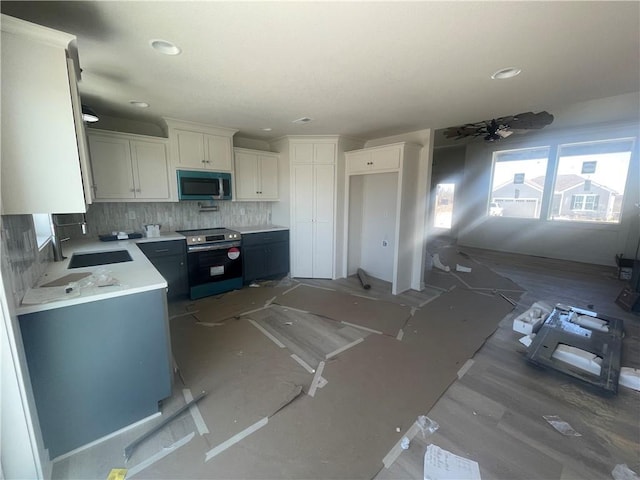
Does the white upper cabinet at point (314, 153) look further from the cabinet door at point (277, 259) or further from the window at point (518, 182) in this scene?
the window at point (518, 182)

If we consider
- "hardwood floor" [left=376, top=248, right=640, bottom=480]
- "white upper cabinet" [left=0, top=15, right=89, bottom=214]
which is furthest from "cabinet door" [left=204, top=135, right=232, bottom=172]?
"hardwood floor" [left=376, top=248, right=640, bottom=480]

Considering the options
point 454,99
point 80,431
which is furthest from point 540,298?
point 80,431

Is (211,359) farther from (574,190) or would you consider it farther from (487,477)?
(574,190)

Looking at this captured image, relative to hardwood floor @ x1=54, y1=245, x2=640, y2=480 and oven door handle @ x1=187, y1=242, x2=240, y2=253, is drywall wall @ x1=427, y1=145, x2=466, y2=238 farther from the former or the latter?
oven door handle @ x1=187, y1=242, x2=240, y2=253

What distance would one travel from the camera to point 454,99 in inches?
102

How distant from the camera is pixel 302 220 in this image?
4473 mm

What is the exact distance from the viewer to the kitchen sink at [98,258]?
2.35 m

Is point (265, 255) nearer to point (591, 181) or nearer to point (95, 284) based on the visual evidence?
point (95, 284)

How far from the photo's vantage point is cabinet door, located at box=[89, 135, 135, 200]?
9.98 ft

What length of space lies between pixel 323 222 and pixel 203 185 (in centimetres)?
194

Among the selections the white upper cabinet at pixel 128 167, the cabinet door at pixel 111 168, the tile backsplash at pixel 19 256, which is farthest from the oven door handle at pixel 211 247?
the tile backsplash at pixel 19 256

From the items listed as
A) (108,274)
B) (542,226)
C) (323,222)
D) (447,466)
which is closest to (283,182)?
(323,222)

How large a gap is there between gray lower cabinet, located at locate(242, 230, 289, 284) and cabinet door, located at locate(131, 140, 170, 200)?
128cm

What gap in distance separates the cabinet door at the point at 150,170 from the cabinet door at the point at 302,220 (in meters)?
1.88
